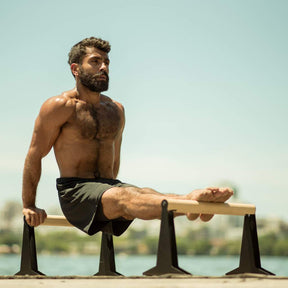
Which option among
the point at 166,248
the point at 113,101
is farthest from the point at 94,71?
the point at 166,248

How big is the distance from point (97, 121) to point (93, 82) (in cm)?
43

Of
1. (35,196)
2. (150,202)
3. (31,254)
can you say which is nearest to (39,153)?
(35,196)

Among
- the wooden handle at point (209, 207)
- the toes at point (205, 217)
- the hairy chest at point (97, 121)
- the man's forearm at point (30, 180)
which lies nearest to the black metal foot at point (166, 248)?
the wooden handle at point (209, 207)

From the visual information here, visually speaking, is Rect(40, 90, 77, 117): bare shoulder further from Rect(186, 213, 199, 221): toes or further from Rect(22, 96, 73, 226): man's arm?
Rect(186, 213, 199, 221): toes

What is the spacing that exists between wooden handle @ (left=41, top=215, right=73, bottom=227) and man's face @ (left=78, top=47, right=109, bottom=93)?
1488 mm

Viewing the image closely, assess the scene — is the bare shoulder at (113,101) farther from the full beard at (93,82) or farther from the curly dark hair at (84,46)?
the curly dark hair at (84,46)

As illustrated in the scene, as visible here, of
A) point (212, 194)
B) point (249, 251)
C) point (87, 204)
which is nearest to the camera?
point (212, 194)

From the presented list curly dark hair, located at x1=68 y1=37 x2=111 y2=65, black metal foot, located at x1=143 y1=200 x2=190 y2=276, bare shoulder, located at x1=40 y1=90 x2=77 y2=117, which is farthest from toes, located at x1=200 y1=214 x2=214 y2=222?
curly dark hair, located at x1=68 y1=37 x2=111 y2=65

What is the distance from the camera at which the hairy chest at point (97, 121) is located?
21.0 feet

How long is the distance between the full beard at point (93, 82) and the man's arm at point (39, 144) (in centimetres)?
35

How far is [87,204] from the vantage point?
590 centimetres
